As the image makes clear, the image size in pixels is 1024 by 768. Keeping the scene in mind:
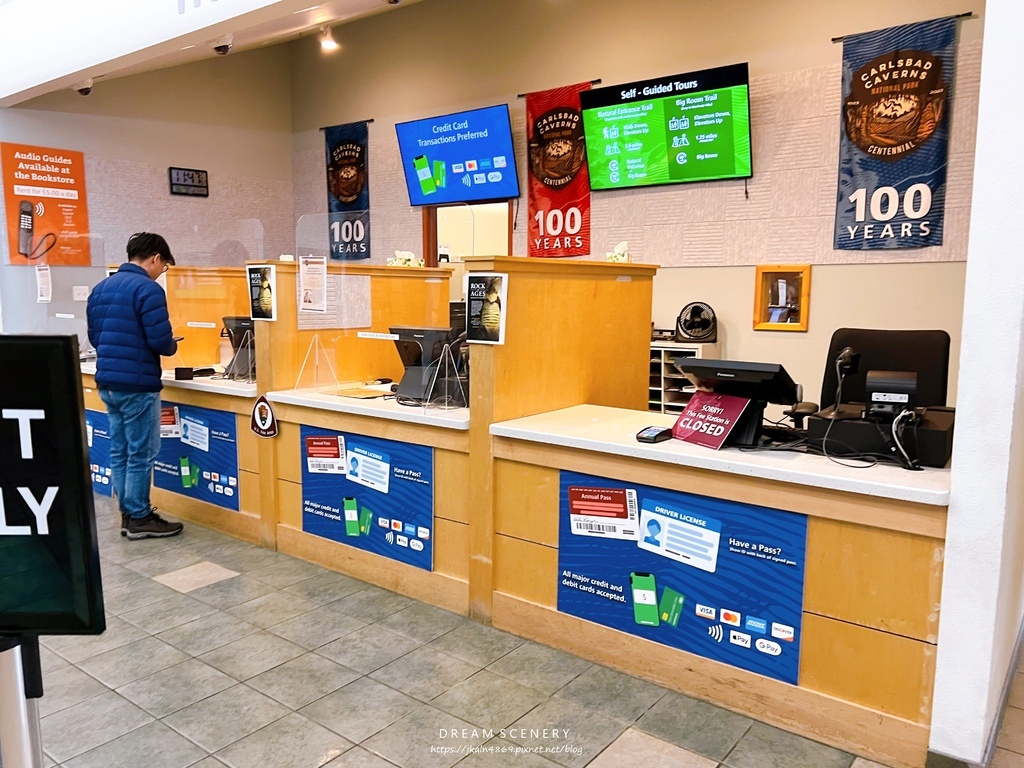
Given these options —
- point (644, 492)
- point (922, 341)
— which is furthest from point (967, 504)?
point (922, 341)

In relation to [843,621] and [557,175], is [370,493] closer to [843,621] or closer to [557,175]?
[843,621]

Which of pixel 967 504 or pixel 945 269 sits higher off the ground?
pixel 945 269

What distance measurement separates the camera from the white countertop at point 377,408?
3162 millimetres

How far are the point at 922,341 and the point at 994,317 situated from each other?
161cm

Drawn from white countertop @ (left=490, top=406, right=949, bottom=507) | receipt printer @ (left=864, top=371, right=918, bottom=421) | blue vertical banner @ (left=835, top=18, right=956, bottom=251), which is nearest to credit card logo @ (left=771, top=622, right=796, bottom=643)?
white countertop @ (left=490, top=406, right=949, bottom=507)

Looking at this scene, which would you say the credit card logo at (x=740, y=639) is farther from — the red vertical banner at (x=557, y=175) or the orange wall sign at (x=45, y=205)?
the orange wall sign at (x=45, y=205)

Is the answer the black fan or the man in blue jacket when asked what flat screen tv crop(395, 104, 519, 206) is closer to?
the black fan

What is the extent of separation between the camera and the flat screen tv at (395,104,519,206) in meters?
6.49

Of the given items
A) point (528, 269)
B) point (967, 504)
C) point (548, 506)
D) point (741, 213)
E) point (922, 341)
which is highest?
point (741, 213)

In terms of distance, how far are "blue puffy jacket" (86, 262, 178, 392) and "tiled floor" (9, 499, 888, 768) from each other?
1.19 metres

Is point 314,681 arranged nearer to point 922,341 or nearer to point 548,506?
point 548,506

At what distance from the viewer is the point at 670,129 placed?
5496 millimetres

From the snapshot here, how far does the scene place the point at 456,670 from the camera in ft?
8.96

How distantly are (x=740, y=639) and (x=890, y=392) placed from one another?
35.1 inches
